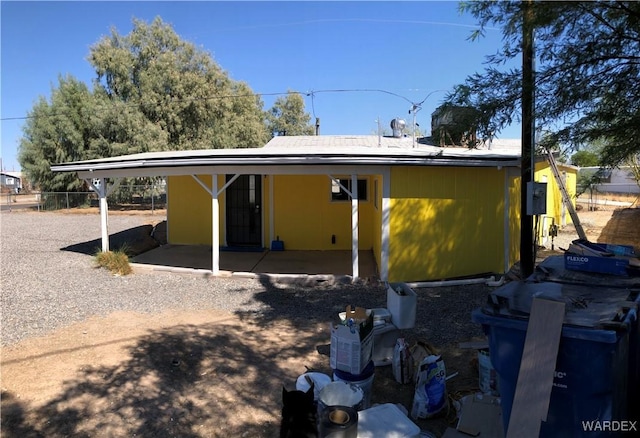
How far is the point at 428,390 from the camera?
3.44 metres

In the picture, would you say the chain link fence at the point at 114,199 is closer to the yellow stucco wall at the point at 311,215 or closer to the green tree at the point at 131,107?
the green tree at the point at 131,107

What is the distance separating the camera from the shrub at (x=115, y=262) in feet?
29.6

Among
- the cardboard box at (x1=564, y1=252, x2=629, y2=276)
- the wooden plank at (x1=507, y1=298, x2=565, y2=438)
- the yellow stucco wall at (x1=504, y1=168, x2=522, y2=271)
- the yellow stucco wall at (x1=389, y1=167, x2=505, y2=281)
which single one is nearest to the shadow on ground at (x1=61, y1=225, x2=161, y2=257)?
the yellow stucco wall at (x1=389, y1=167, x2=505, y2=281)

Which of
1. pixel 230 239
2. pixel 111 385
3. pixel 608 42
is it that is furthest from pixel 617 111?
pixel 230 239

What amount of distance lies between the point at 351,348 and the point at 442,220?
5320mm

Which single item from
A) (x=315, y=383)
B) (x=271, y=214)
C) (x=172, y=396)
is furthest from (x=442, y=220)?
(x=172, y=396)

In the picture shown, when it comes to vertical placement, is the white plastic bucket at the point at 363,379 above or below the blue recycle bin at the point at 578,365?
below

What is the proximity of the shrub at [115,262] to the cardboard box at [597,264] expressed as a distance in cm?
832

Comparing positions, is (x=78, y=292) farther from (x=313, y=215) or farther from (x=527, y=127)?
(x=527, y=127)

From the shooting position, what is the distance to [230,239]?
1213cm

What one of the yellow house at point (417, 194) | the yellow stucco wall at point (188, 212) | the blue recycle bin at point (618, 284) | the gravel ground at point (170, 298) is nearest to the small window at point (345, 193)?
the yellow house at point (417, 194)

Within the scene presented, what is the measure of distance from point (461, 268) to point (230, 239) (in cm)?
655

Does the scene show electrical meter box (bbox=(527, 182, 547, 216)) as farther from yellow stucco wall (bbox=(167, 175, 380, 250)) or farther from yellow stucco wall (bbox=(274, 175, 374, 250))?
yellow stucco wall (bbox=(274, 175, 374, 250))

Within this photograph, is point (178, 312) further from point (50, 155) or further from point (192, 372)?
point (50, 155)
